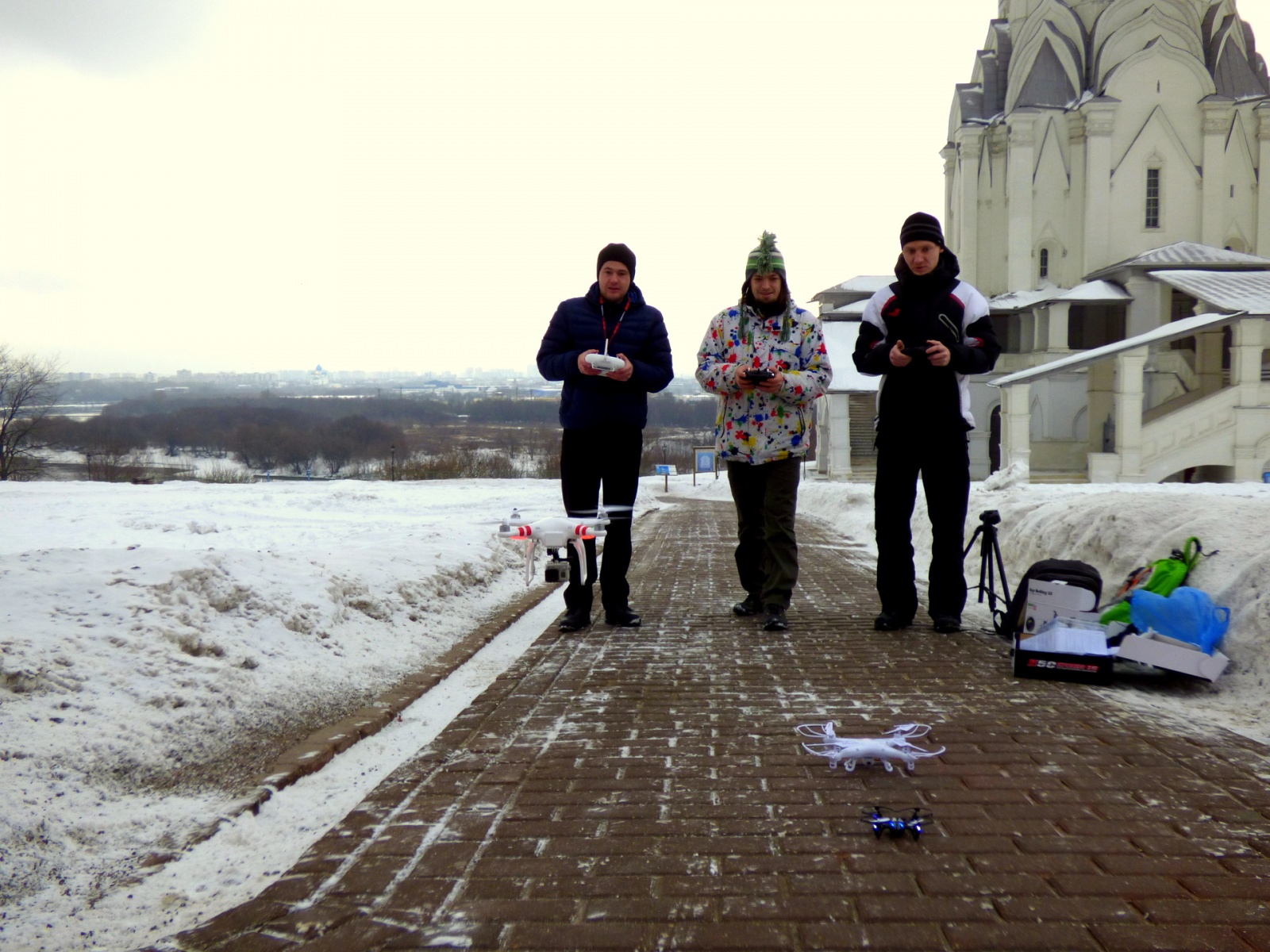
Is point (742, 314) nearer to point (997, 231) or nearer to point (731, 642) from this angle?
point (731, 642)

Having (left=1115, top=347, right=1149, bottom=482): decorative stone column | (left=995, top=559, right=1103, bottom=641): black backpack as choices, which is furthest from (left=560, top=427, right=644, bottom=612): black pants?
(left=1115, top=347, right=1149, bottom=482): decorative stone column

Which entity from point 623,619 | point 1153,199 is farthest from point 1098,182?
point 623,619

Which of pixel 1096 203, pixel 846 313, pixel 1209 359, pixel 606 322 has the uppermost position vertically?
pixel 1096 203

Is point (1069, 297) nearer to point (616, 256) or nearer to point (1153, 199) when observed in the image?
point (1153, 199)

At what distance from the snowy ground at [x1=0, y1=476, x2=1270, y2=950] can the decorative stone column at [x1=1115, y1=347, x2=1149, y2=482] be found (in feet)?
57.7

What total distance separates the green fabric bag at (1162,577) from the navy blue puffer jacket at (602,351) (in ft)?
9.50

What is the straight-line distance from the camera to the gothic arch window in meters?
35.2

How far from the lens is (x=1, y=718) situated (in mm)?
3301

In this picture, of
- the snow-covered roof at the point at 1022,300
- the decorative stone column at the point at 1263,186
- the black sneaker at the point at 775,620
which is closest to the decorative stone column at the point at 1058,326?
the snow-covered roof at the point at 1022,300

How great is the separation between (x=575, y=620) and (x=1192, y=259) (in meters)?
32.6

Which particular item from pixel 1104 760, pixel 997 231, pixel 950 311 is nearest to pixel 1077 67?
pixel 997 231

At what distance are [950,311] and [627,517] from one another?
237 cm

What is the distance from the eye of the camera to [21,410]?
6066cm

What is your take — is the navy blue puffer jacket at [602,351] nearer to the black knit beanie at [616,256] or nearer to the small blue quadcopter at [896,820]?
the black knit beanie at [616,256]
